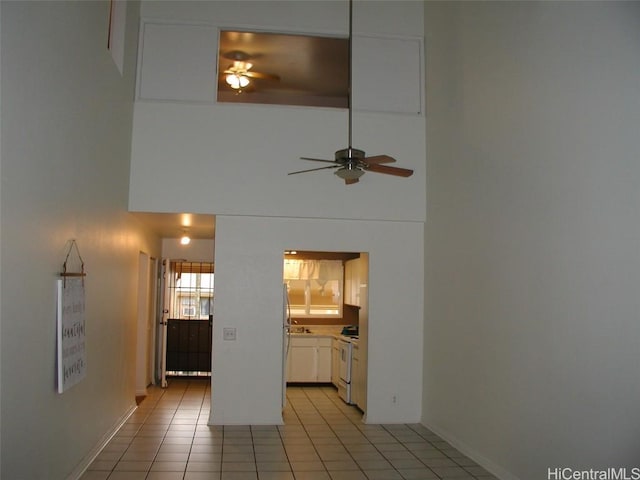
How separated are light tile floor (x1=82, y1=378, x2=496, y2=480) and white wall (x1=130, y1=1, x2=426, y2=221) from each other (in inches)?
89.9

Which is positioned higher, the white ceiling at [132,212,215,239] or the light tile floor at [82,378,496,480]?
the white ceiling at [132,212,215,239]

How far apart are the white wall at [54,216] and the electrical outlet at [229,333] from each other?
107 centimetres

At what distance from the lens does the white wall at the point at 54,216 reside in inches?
120

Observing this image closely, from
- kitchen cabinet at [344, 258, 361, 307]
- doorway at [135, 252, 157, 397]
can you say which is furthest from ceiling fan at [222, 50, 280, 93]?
kitchen cabinet at [344, 258, 361, 307]

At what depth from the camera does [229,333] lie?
21.0 ft

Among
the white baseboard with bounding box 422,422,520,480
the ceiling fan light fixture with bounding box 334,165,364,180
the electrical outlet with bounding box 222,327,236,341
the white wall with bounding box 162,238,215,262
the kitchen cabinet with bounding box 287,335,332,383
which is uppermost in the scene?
the ceiling fan light fixture with bounding box 334,165,364,180

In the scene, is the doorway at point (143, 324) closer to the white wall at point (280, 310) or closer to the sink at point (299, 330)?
the white wall at point (280, 310)

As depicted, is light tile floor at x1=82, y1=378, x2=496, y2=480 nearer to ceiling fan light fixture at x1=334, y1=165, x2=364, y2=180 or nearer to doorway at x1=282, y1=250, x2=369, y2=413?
doorway at x1=282, y1=250, x2=369, y2=413

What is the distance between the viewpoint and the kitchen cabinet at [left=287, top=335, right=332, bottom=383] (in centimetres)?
862

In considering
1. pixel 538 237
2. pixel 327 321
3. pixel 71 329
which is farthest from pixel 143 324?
pixel 538 237

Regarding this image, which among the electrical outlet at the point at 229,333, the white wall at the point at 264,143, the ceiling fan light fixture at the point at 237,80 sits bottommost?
the electrical outlet at the point at 229,333

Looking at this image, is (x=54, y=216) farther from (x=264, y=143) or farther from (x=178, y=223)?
(x=178, y=223)

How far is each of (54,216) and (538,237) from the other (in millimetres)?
3287

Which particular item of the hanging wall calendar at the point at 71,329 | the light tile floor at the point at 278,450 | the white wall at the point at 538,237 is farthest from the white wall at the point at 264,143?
the light tile floor at the point at 278,450
